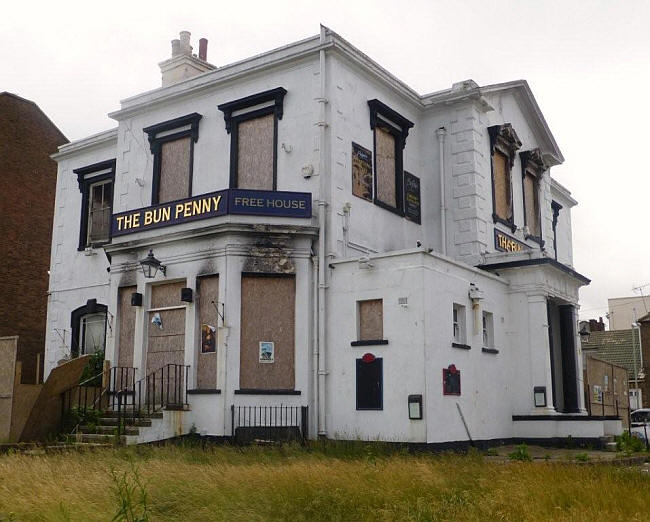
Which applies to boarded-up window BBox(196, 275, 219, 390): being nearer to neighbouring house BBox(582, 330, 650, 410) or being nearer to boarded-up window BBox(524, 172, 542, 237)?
boarded-up window BBox(524, 172, 542, 237)

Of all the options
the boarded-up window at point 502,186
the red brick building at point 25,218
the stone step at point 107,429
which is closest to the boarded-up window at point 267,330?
the stone step at point 107,429

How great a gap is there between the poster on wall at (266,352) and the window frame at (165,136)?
5288 mm

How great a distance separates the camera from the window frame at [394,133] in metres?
20.7

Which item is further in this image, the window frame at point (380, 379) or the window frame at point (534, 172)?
the window frame at point (534, 172)

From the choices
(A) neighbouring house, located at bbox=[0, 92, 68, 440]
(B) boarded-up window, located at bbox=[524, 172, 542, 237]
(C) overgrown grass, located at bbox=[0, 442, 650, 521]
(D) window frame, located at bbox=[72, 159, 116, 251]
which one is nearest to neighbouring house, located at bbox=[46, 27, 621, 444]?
(D) window frame, located at bbox=[72, 159, 116, 251]

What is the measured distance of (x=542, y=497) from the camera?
9.73 metres

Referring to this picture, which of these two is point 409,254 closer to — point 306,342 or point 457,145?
point 306,342

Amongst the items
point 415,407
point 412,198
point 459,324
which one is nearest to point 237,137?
point 412,198

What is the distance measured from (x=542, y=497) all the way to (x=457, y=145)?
13.9 m

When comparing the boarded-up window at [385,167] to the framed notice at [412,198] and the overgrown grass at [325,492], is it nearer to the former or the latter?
the framed notice at [412,198]

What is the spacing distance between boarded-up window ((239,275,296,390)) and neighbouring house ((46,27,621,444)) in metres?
0.04

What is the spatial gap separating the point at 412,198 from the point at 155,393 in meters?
8.70

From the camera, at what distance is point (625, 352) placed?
4878 cm

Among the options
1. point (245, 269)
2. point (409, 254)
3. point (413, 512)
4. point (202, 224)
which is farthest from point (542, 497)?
point (202, 224)
